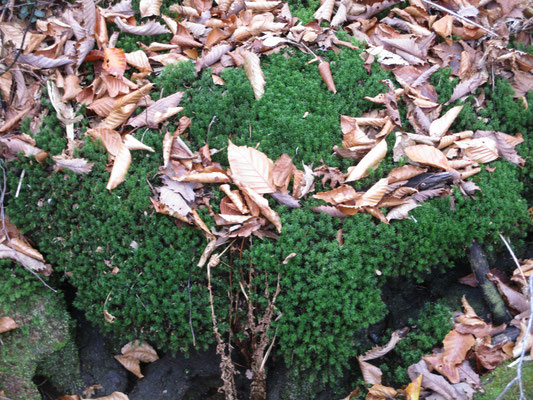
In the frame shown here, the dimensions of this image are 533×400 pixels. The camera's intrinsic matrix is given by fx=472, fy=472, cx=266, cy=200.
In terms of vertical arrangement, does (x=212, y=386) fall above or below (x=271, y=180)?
below

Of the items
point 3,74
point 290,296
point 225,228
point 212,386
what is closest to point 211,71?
point 225,228

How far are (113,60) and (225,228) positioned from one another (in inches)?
60.6

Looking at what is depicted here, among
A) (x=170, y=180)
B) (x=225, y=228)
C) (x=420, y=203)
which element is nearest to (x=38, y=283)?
A: (x=170, y=180)

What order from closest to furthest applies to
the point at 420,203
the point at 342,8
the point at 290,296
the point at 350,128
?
the point at 290,296
the point at 420,203
the point at 350,128
the point at 342,8

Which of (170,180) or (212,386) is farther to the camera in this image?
(212,386)

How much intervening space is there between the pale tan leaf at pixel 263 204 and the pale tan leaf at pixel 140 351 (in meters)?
1.29

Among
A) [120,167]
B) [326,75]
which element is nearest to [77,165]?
[120,167]

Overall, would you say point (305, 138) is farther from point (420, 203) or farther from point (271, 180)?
point (420, 203)

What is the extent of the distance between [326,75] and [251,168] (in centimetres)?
101

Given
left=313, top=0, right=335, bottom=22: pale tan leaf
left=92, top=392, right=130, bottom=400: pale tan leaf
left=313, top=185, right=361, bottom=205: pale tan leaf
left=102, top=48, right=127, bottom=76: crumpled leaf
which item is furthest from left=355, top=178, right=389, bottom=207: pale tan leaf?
left=92, top=392, right=130, bottom=400: pale tan leaf

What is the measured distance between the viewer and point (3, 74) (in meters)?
3.37

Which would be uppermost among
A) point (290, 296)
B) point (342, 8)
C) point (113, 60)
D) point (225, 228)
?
point (342, 8)

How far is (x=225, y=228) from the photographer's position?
2979mm

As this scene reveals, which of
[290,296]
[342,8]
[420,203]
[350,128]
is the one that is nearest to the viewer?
[290,296]
